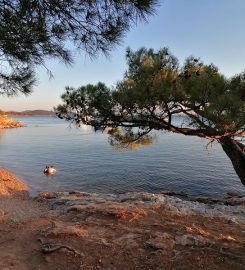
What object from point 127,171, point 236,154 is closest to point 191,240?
point 236,154

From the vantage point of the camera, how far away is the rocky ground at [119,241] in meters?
8.52

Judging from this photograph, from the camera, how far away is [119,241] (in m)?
9.91

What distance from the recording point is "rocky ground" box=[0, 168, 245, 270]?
852 centimetres

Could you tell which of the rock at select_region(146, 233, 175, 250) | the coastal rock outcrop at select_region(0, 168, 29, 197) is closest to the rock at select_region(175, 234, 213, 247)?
the rock at select_region(146, 233, 175, 250)

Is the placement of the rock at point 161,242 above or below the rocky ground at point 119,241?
above

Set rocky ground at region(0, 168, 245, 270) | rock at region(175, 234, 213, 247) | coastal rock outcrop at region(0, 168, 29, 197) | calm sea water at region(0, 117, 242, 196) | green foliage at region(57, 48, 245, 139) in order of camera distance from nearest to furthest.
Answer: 1. green foliage at region(57, 48, 245, 139)
2. rocky ground at region(0, 168, 245, 270)
3. rock at region(175, 234, 213, 247)
4. coastal rock outcrop at region(0, 168, 29, 197)
5. calm sea water at region(0, 117, 242, 196)

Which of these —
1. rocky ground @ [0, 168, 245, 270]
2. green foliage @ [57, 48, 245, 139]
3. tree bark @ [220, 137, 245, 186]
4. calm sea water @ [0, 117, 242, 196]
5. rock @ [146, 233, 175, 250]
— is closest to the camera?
green foliage @ [57, 48, 245, 139]

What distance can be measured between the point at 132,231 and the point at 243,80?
5642 millimetres

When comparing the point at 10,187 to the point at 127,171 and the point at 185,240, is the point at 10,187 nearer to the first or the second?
the point at 127,171

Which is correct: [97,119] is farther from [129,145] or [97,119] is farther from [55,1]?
[55,1]

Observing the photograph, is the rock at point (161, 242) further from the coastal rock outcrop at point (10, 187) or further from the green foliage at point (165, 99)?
the coastal rock outcrop at point (10, 187)

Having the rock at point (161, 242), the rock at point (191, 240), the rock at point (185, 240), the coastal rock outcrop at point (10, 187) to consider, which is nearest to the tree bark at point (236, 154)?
the rock at point (191, 240)

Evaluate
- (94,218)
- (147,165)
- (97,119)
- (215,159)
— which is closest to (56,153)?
(147,165)

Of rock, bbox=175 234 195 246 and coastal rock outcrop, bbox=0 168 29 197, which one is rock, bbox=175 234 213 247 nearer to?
rock, bbox=175 234 195 246
